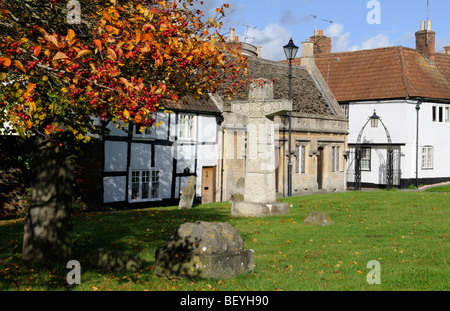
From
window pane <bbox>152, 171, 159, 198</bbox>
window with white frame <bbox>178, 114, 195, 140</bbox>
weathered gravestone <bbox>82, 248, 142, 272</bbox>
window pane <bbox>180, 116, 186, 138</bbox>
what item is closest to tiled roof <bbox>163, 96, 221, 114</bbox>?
window with white frame <bbox>178, 114, 195, 140</bbox>

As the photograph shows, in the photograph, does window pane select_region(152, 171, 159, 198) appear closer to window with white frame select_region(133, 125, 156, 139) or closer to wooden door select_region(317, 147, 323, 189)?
window with white frame select_region(133, 125, 156, 139)

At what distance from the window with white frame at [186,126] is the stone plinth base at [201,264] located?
20931 mm

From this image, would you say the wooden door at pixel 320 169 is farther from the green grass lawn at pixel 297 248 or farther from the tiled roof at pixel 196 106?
the green grass lawn at pixel 297 248

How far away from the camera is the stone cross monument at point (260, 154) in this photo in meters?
18.8

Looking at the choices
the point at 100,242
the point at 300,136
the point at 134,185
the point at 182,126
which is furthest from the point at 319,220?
the point at 300,136

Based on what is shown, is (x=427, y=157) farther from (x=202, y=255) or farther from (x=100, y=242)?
(x=202, y=255)

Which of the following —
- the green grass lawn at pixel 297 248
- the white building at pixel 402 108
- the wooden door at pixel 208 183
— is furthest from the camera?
the white building at pixel 402 108

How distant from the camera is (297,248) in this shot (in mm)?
12453

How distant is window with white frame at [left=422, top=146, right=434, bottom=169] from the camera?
145ft

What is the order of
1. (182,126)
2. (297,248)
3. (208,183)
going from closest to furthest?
(297,248) < (182,126) < (208,183)

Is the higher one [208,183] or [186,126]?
[186,126]

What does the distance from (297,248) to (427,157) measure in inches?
1414

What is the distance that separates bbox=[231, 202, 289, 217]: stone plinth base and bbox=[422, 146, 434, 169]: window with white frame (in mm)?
29135

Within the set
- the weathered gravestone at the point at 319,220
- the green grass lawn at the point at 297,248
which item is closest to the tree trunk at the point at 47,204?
the green grass lawn at the point at 297,248
